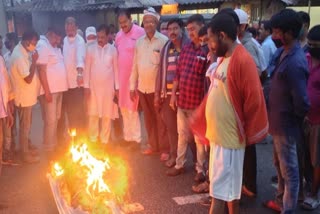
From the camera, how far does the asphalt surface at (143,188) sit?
4.52m

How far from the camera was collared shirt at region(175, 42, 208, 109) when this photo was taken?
15.9 ft

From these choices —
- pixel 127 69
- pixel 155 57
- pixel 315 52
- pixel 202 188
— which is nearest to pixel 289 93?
pixel 315 52

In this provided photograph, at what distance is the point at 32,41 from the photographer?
5.80 m

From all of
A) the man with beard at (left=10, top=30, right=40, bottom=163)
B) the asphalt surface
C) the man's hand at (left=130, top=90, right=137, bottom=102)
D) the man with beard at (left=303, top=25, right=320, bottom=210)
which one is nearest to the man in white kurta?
the man's hand at (left=130, top=90, right=137, bottom=102)

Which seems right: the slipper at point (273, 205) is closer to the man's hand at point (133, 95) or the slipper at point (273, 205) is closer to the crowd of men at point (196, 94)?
the crowd of men at point (196, 94)

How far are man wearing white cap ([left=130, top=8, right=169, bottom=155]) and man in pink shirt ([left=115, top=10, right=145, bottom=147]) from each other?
0.26 m

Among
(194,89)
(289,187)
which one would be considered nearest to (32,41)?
(194,89)

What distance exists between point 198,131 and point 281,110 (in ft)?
2.94

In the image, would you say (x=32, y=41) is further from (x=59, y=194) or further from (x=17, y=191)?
(x=59, y=194)

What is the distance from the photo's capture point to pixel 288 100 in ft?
12.7

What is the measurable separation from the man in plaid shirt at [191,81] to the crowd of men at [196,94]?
1 centimetres

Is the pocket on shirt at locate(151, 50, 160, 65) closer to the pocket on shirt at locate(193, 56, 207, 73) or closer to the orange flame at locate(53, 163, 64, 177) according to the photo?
the pocket on shirt at locate(193, 56, 207, 73)

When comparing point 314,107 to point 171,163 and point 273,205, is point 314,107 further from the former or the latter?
point 171,163

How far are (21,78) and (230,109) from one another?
373 centimetres
